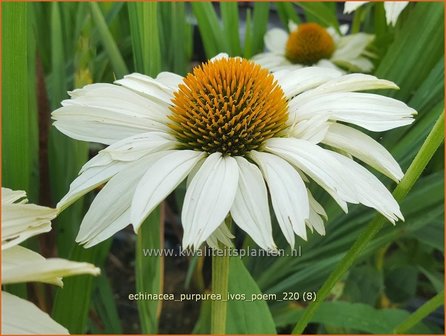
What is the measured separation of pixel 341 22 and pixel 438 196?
2.13ft

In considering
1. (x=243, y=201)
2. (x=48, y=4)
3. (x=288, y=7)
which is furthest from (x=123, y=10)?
(x=243, y=201)

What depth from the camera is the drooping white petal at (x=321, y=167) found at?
294 millimetres

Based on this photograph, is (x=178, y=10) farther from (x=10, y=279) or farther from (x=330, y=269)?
(x=10, y=279)

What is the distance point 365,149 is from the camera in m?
0.34

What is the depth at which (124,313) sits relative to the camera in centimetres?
77

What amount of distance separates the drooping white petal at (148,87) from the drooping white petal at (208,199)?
80 millimetres

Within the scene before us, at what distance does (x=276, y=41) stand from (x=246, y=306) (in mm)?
502

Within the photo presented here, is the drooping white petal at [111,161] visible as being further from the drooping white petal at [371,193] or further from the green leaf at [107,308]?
the green leaf at [107,308]

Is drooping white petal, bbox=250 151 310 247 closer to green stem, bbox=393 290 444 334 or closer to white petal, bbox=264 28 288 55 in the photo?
green stem, bbox=393 290 444 334

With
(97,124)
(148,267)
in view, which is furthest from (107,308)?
(97,124)

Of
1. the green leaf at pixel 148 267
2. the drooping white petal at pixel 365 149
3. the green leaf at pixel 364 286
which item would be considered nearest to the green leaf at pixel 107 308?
the green leaf at pixel 148 267

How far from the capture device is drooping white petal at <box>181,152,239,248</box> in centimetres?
28

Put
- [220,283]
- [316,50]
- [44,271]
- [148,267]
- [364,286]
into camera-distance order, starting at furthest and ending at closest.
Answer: [316,50] → [364,286] → [148,267] → [220,283] → [44,271]

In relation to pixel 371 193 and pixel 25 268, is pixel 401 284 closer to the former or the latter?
pixel 371 193
